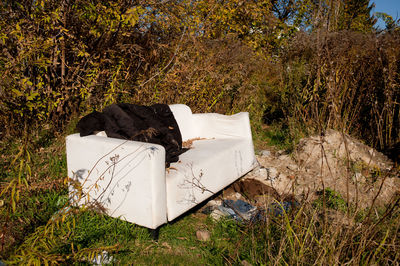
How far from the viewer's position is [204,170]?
2594 millimetres

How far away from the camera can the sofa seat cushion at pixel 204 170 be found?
2268 mm

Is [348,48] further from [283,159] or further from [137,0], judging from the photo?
[137,0]

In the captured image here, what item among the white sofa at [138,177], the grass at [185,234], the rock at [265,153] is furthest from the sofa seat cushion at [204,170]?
the rock at [265,153]

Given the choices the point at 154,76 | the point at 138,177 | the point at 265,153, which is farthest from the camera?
the point at 265,153

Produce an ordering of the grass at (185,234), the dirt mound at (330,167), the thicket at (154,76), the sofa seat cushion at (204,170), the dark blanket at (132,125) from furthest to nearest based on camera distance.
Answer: the dirt mound at (330,167) < the thicket at (154,76) < the dark blanket at (132,125) < the sofa seat cushion at (204,170) < the grass at (185,234)

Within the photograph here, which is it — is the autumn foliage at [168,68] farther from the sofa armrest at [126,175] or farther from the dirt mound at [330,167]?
the sofa armrest at [126,175]

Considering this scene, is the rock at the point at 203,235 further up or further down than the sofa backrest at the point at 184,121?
further down

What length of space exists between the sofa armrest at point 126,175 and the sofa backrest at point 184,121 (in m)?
1.28

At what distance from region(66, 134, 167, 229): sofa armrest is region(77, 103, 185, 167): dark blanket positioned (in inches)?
7.7

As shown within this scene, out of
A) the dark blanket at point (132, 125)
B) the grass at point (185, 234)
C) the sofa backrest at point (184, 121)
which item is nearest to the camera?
the grass at point (185, 234)

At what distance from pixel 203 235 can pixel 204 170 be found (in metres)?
0.55

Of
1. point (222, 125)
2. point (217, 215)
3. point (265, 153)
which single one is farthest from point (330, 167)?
point (217, 215)

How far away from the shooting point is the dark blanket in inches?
98.3

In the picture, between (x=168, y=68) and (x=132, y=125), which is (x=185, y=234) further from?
(x=168, y=68)
